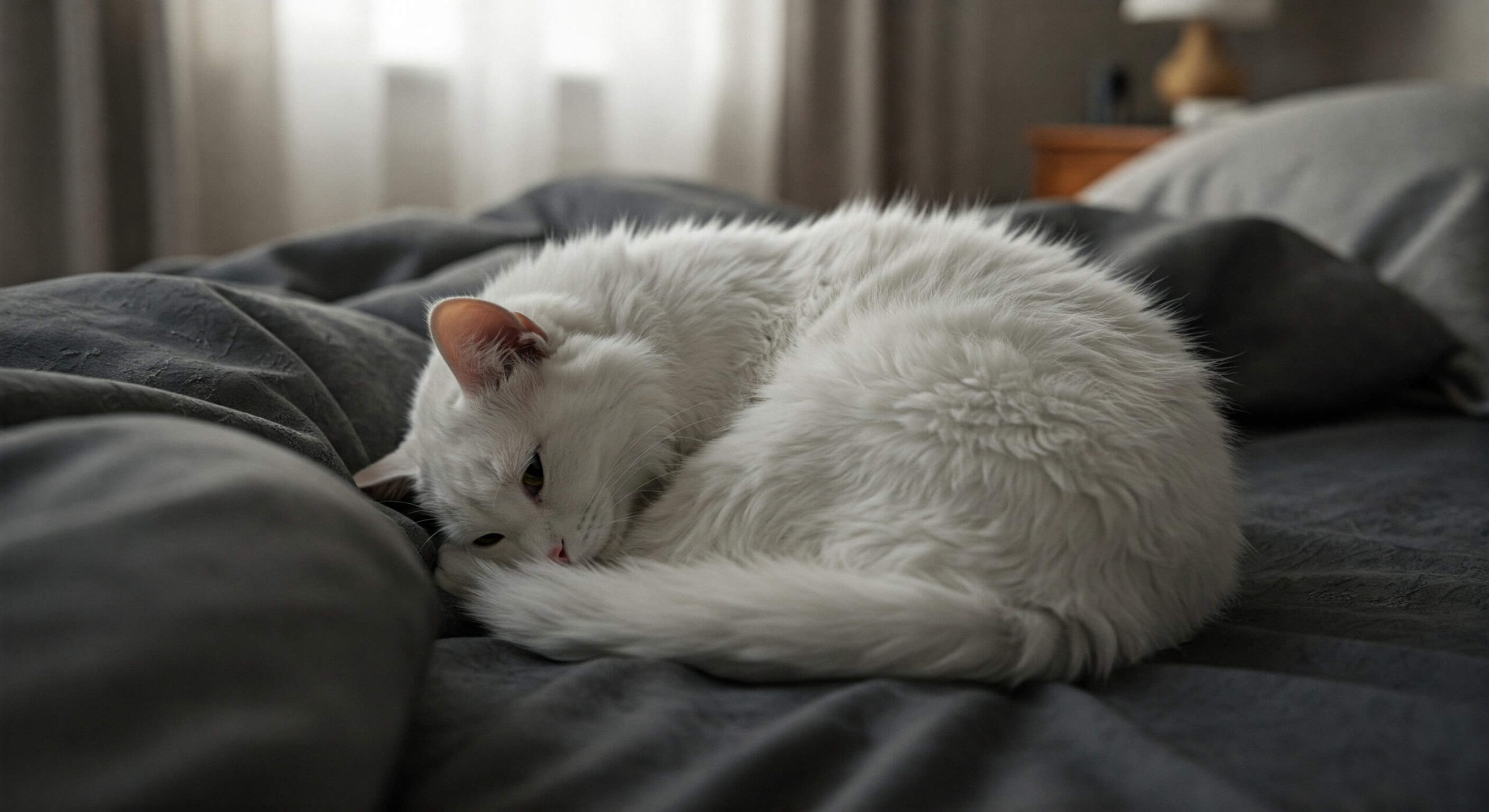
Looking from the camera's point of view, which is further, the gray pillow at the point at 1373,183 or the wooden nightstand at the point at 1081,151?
the wooden nightstand at the point at 1081,151

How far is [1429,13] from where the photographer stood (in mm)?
3535

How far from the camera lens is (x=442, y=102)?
323cm

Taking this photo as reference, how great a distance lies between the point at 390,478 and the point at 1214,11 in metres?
3.34

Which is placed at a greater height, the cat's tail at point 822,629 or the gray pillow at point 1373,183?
the gray pillow at point 1373,183

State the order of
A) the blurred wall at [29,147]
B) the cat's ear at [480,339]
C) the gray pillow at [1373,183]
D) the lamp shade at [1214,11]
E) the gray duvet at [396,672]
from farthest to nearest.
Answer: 1. the lamp shade at [1214,11]
2. the blurred wall at [29,147]
3. the gray pillow at [1373,183]
4. the cat's ear at [480,339]
5. the gray duvet at [396,672]

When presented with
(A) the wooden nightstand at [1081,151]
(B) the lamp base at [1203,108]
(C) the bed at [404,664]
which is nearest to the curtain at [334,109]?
(A) the wooden nightstand at [1081,151]

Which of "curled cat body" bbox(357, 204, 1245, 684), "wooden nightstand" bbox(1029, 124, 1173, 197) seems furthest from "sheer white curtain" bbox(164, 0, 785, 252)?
"curled cat body" bbox(357, 204, 1245, 684)

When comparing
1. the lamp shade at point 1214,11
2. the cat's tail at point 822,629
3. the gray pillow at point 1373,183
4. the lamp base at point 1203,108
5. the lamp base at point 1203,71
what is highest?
the lamp shade at point 1214,11

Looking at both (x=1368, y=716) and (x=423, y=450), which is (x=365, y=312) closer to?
(x=423, y=450)

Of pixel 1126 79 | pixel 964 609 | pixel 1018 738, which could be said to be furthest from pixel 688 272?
pixel 1126 79

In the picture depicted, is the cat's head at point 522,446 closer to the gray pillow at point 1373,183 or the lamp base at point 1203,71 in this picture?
the gray pillow at point 1373,183

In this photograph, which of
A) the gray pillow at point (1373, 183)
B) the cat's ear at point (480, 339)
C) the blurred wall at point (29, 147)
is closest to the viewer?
the cat's ear at point (480, 339)

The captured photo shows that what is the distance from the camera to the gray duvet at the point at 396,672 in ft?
1.74

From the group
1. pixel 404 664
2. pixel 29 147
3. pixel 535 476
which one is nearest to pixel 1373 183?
pixel 535 476
